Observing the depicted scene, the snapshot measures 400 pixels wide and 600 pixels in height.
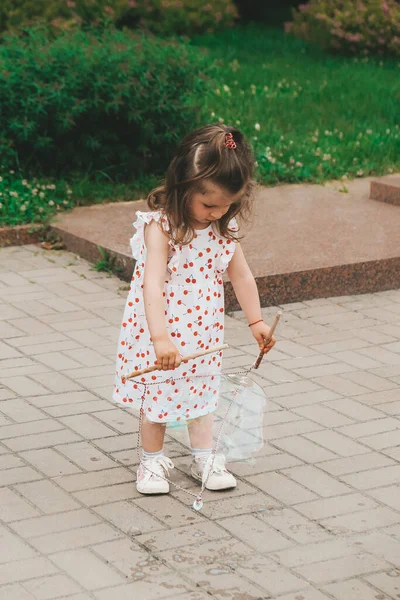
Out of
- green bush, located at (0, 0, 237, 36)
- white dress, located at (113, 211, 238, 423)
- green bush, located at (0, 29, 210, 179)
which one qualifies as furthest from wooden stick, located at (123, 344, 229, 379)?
green bush, located at (0, 0, 237, 36)

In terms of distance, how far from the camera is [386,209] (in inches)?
301

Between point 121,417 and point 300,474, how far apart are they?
838 millimetres

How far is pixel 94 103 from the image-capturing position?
7.62 metres

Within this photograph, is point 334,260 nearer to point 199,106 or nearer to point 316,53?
point 199,106

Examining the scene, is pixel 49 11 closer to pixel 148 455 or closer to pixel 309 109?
pixel 309 109

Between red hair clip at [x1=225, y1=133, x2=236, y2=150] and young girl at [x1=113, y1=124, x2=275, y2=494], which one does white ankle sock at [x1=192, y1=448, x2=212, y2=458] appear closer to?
young girl at [x1=113, y1=124, x2=275, y2=494]

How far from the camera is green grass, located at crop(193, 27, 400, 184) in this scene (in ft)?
29.0

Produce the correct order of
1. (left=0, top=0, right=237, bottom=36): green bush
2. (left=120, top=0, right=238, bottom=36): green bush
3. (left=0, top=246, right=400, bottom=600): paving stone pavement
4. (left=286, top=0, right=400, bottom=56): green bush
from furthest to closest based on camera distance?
1. (left=120, top=0, right=238, bottom=36): green bush
2. (left=286, top=0, right=400, bottom=56): green bush
3. (left=0, top=0, right=237, bottom=36): green bush
4. (left=0, top=246, right=400, bottom=600): paving stone pavement

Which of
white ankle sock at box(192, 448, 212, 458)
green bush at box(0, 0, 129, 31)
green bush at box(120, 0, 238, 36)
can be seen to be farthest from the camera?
green bush at box(120, 0, 238, 36)

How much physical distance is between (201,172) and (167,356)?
58 centimetres

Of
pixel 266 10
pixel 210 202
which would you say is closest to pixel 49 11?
pixel 266 10

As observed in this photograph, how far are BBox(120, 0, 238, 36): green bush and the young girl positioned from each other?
1232 cm

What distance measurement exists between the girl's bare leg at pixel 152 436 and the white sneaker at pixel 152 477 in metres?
0.04

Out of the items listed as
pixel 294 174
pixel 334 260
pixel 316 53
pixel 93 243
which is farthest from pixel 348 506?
pixel 316 53
